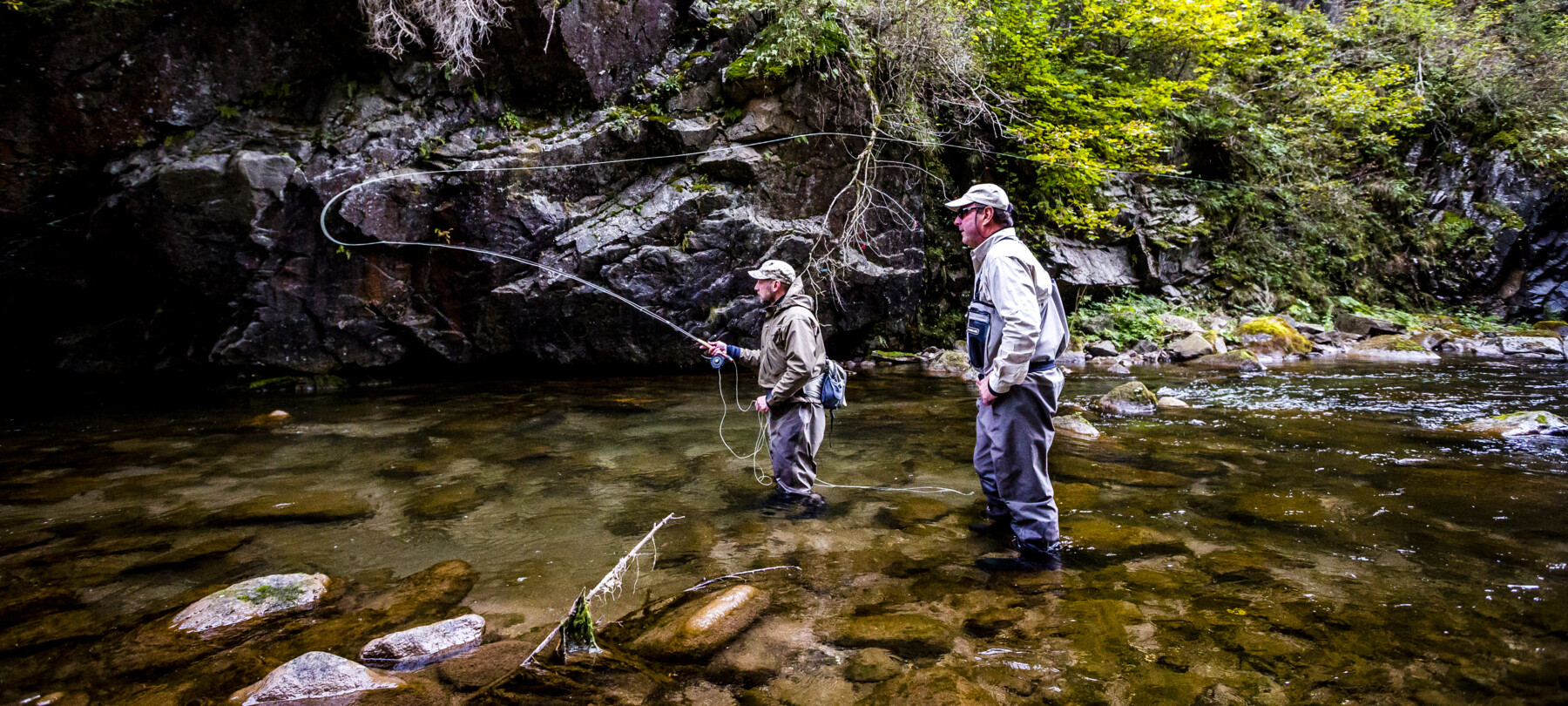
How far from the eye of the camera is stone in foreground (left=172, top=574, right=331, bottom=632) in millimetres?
3204

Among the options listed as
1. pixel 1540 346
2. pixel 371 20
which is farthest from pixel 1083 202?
pixel 371 20

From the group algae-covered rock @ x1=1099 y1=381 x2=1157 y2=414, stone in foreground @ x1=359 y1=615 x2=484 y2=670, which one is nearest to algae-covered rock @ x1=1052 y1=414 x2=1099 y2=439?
algae-covered rock @ x1=1099 y1=381 x2=1157 y2=414

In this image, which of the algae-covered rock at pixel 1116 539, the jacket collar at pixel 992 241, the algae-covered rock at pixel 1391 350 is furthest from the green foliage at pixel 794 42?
the algae-covered rock at pixel 1391 350

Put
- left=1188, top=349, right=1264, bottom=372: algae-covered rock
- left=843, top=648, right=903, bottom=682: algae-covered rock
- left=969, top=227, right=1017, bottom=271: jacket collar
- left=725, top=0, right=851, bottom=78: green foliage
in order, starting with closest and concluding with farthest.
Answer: left=843, top=648, right=903, bottom=682: algae-covered rock → left=969, top=227, right=1017, bottom=271: jacket collar → left=725, top=0, right=851, bottom=78: green foliage → left=1188, top=349, right=1264, bottom=372: algae-covered rock

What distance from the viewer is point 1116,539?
165 inches

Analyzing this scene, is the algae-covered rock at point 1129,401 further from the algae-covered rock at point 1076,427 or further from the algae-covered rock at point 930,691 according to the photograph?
the algae-covered rock at point 930,691

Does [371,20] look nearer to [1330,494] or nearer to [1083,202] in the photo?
[1330,494]

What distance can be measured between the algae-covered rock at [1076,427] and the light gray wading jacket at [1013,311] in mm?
3519

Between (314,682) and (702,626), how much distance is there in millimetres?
1470

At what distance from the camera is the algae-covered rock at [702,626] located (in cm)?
295

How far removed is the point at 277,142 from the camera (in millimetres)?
9922

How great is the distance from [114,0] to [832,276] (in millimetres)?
10268

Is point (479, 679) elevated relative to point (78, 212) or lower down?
lower down

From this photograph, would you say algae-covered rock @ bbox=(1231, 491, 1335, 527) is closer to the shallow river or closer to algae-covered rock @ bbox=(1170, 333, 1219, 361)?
the shallow river
